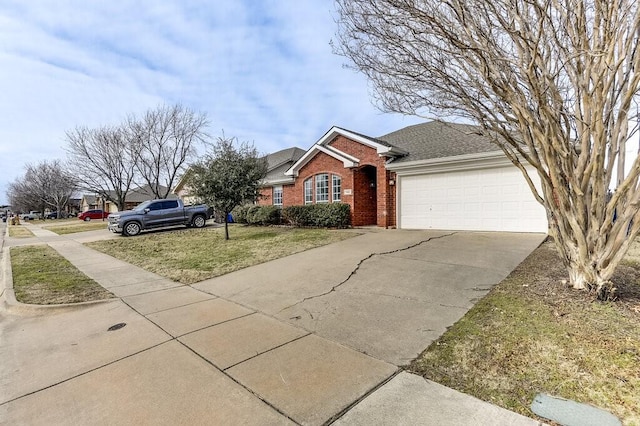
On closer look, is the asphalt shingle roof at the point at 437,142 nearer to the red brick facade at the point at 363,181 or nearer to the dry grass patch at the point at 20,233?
the red brick facade at the point at 363,181

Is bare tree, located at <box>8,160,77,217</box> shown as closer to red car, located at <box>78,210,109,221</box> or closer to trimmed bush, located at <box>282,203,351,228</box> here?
red car, located at <box>78,210,109,221</box>

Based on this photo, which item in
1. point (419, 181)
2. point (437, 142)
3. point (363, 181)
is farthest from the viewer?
point (363, 181)

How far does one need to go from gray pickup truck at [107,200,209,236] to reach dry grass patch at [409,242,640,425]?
14683mm

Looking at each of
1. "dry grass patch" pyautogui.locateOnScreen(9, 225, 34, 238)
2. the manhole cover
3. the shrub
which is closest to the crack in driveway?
the manhole cover

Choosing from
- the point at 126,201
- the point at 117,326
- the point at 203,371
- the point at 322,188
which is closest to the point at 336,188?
the point at 322,188

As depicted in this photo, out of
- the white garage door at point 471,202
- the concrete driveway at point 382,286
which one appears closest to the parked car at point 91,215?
the white garage door at point 471,202

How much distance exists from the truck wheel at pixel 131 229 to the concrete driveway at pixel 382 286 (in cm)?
1149

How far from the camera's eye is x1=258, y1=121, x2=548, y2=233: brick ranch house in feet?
36.9

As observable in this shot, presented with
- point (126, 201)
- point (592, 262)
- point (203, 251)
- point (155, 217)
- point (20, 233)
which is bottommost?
point (20, 233)

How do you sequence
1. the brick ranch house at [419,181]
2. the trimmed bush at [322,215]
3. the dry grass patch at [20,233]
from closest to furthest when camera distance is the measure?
the brick ranch house at [419,181]
the trimmed bush at [322,215]
the dry grass patch at [20,233]

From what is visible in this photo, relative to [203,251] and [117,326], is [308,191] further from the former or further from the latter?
[117,326]

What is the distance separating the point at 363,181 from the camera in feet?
50.8

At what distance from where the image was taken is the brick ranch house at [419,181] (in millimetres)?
11242

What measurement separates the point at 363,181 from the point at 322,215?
2589 millimetres
